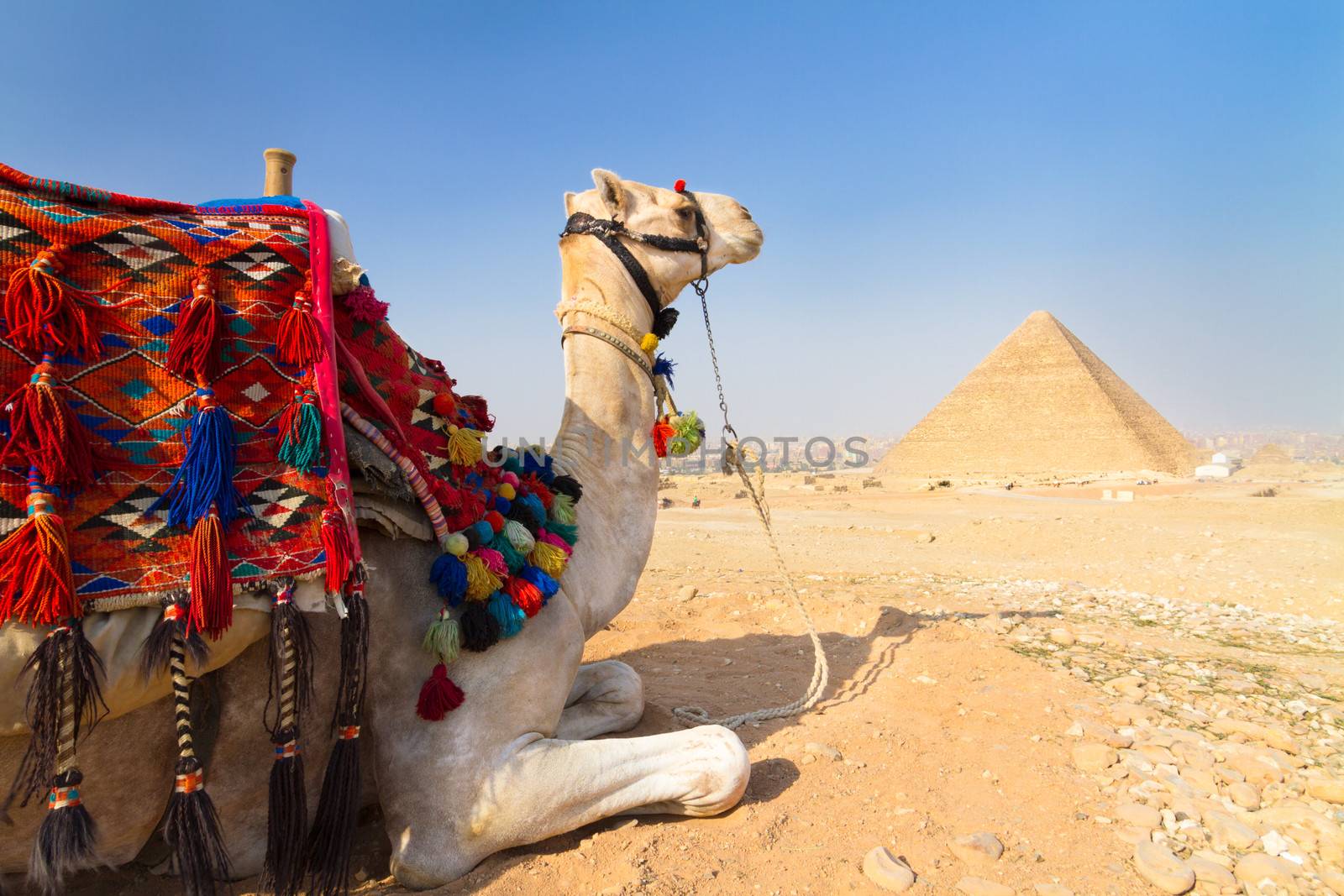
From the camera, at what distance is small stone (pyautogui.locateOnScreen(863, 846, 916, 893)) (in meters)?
2.43

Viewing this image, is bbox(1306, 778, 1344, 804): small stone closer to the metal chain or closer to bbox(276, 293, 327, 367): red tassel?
the metal chain

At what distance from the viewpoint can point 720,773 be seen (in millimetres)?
2689

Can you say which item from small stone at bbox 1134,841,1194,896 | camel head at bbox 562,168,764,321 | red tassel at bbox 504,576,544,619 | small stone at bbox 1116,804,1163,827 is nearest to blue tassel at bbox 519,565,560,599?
red tassel at bbox 504,576,544,619

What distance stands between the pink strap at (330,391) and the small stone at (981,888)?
213 centimetres

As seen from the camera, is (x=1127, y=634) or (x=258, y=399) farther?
(x=1127, y=634)

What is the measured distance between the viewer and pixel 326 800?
2.29m

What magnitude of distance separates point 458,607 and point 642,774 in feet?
2.80

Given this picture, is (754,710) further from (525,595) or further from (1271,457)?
(1271,457)

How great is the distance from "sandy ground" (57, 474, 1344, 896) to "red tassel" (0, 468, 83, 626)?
4.39 feet

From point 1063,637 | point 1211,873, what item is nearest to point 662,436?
point 1211,873

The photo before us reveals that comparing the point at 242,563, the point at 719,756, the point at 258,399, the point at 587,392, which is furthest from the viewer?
the point at 587,392

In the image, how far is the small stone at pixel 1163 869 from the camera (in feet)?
8.00

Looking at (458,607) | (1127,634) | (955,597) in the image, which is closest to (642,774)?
(458,607)

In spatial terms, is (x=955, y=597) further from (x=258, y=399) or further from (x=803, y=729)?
(x=258, y=399)
